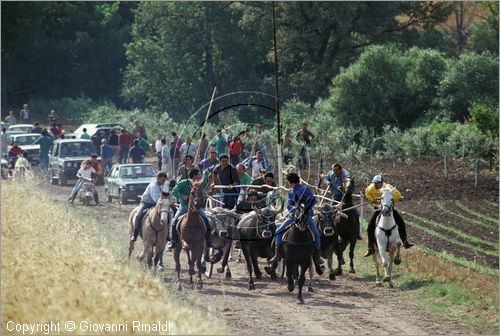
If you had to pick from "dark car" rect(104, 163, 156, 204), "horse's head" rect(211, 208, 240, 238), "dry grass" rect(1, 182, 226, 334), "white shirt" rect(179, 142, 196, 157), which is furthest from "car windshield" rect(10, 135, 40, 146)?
"dry grass" rect(1, 182, 226, 334)

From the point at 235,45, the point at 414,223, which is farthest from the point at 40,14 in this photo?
the point at 414,223

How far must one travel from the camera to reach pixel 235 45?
222ft

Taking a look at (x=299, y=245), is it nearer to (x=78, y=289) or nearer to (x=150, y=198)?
(x=150, y=198)

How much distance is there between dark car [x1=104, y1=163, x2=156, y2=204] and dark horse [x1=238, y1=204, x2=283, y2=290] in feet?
53.4

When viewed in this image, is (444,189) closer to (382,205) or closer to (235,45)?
(382,205)

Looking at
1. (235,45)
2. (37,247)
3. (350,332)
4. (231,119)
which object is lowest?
(350,332)

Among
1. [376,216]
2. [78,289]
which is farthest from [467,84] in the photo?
[78,289]

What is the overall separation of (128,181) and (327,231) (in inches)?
703

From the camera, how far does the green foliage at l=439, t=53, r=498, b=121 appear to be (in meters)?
54.4

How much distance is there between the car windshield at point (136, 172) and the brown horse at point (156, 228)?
53.7 feet

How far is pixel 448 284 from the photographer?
25.5 meters

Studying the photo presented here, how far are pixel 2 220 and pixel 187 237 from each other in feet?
12.5

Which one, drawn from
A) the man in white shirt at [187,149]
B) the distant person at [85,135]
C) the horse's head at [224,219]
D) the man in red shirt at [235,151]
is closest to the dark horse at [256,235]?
the horse's head at [224,219]

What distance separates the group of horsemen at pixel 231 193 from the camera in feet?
82.6
